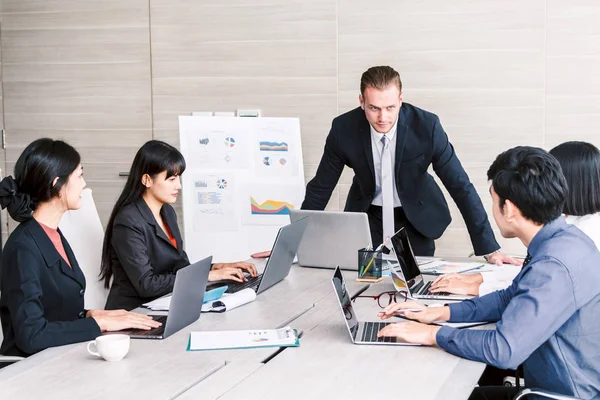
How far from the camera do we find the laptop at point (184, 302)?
224 cm

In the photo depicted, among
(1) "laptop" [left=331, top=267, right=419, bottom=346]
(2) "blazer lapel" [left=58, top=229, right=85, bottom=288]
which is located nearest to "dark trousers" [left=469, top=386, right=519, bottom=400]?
(1) "laptop" [left=331, top=267, right=419, bottom=346]

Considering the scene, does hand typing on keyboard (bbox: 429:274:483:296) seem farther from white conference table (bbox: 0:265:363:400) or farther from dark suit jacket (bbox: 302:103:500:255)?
dark suit jacket (bbox: 302:103:500:255)

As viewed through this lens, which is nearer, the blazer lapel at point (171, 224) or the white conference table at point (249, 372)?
the white conference table at point (249, 372)

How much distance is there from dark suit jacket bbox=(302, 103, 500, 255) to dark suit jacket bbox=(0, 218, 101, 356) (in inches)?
60.9

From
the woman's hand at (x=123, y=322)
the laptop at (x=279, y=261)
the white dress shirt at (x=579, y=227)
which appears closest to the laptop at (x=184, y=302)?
the woman's hand at (x=123, y=322)

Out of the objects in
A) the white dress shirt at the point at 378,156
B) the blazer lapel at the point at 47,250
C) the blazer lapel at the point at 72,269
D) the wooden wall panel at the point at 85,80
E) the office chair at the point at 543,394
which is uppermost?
the wooden wall panel at the point at 85,80

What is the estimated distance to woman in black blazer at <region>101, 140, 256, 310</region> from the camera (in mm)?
2994

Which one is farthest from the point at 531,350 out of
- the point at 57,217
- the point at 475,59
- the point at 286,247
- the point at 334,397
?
the point at 475,59

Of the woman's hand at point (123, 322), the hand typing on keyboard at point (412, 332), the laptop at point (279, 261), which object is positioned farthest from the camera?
the laptop at point (279, 261)

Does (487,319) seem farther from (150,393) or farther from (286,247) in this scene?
(150,393)

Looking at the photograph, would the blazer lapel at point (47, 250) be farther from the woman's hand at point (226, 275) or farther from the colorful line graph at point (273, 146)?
the colorful line graph at point (273, 146)

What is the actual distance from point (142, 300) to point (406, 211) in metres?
1.32

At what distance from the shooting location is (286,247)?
9.98 ft

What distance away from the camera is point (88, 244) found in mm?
3295
